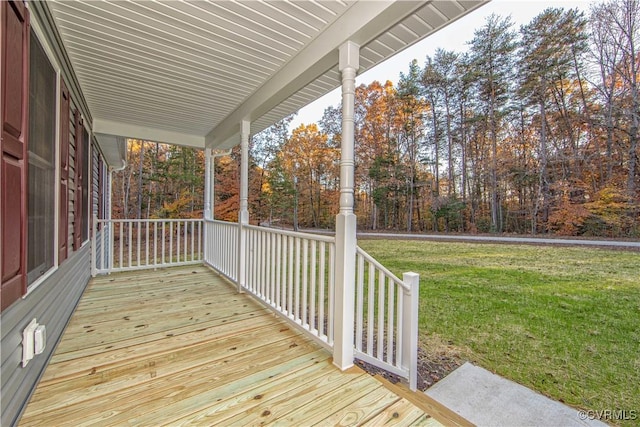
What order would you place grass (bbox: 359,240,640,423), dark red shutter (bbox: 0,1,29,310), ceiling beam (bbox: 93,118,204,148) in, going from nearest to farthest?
dark red shutter (bbox: 0,1,29,310), grass (bbox: 359,240,640,423), ceiling beam (bbox: 93,118,204,148)

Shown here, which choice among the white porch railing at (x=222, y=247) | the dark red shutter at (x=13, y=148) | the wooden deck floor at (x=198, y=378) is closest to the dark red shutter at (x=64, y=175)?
the wooden deck floor at (x=198, y=378)

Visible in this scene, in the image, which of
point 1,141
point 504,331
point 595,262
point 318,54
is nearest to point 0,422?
point 1,141

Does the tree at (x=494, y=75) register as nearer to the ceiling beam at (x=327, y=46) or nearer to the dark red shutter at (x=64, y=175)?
the ceiling beam at (x=327, y=46)

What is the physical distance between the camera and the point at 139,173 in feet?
46.4

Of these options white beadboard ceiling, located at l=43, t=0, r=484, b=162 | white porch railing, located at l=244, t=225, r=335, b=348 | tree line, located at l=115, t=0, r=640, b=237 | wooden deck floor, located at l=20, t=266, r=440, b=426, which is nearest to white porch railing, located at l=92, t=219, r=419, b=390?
white porch railing, located at l=244, t=225, r=335, b=348

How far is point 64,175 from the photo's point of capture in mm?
2252

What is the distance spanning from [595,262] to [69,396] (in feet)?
28.8

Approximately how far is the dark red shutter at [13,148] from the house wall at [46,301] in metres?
0.17

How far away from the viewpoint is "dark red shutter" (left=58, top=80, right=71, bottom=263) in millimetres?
2148

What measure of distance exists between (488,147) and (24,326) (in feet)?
51.7

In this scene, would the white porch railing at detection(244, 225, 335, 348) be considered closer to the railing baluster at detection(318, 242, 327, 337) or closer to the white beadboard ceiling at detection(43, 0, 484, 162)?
the railing baluster at detection(318, 242, 327, 337)

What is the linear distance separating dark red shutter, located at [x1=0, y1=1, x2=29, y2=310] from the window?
233mm

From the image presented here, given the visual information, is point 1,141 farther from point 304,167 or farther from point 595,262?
point 304,167

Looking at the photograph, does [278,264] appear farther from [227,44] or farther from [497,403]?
[497,403]
